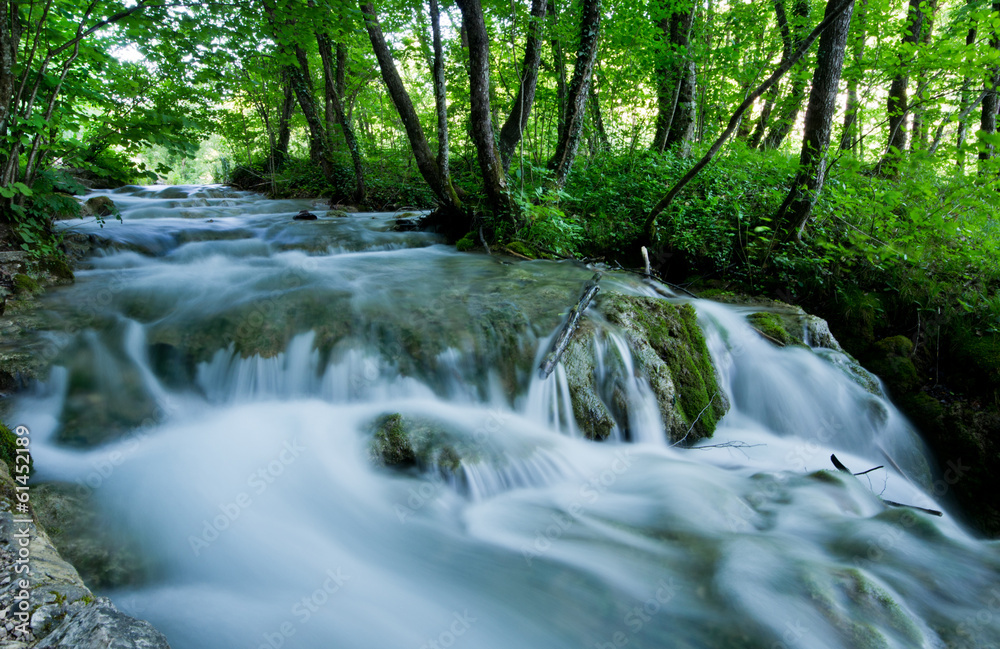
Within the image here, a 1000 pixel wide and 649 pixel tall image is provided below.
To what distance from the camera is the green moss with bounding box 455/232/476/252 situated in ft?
23.8

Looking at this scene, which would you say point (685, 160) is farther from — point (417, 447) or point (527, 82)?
point (417, 447)

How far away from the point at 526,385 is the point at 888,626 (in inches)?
98.1

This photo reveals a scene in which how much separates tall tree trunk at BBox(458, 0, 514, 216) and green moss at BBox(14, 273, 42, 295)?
16.6 feet

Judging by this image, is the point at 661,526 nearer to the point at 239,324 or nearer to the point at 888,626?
the point at 888,626

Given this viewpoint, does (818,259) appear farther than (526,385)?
Yes

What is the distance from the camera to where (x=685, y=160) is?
7828mm

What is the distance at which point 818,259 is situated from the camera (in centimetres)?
566

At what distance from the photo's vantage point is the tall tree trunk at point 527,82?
22.2 ft

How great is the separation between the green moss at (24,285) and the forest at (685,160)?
387 mm

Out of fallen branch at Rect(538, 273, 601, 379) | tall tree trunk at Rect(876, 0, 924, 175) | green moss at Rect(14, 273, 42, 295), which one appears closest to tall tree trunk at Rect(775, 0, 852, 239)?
tall tree trunk at Rect(876, 0, 924, 175)

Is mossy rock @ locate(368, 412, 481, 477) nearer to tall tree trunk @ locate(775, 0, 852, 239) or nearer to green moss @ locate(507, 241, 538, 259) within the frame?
green moss @ locate(507, 241, 538, 259)

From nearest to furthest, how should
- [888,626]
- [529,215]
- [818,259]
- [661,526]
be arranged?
[888,626]
[661,526]
[818,259]
[529,215]

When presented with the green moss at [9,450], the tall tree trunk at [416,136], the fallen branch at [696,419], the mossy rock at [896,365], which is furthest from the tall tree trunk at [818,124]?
the green moss at [9,450]

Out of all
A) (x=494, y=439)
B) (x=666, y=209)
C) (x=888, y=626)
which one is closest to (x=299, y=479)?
(x=494, y=439)
